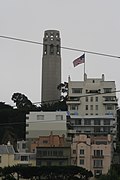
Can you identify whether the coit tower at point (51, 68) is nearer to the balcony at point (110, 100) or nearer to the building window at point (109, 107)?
the balcony at point (110, 100)

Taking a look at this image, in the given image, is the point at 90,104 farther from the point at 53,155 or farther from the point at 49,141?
the point at 53,155

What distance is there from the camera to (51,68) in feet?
334

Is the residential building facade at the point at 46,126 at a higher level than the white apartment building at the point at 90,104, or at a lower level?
lower

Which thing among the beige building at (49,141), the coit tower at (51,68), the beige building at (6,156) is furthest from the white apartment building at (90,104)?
the coit tower at (51,68)

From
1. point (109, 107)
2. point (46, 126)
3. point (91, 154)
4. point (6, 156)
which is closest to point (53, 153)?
point (91, 154)

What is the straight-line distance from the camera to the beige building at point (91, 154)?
62.8 metres

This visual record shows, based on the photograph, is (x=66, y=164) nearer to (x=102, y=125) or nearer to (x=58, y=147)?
(x=58, y=147)

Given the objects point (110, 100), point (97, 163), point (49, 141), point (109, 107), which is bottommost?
point (97, 163)

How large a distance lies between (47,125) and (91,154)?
9977mm

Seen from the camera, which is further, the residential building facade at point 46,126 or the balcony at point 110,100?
the balcony at point 110,100

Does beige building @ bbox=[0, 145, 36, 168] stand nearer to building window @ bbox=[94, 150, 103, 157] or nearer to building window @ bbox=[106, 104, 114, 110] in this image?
building window @ bbox=[94, 150, 103, 157]

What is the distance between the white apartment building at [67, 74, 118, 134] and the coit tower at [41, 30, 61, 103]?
17558mm

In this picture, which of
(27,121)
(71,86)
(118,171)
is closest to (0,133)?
→ (27,121)

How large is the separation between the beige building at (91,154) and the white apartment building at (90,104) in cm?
1170
